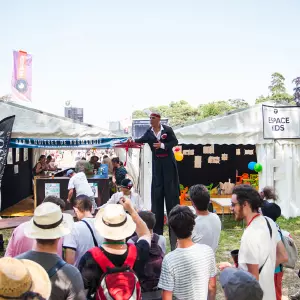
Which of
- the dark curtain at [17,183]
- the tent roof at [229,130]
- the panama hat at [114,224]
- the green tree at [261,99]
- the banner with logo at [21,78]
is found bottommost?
the dark curtain at [17,183]

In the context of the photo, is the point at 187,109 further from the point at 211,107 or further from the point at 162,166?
the point at 162,166

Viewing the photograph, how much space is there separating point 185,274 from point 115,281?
1.51 ft

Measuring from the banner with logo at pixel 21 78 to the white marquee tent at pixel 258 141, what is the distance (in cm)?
1293

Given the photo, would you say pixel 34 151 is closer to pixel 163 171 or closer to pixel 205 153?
pixel 205 153

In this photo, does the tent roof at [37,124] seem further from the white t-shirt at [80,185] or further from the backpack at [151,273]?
the backpack at [151,273]

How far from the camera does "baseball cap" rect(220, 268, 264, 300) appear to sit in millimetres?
1558

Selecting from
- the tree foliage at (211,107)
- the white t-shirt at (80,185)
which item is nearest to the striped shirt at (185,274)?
the white t-shirt at (80,185)

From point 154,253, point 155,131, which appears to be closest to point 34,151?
point 155,131

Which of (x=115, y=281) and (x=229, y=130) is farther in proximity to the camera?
(x=229, y=130)

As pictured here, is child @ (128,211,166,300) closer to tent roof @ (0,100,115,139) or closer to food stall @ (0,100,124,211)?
food stall @ (0,100,124,211)

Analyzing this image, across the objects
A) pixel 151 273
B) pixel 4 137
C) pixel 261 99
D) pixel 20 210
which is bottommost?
pixel 20 210

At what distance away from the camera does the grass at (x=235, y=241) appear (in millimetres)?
5005

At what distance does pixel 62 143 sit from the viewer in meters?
9.57

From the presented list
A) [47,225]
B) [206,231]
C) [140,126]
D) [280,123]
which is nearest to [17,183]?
[140,126]
